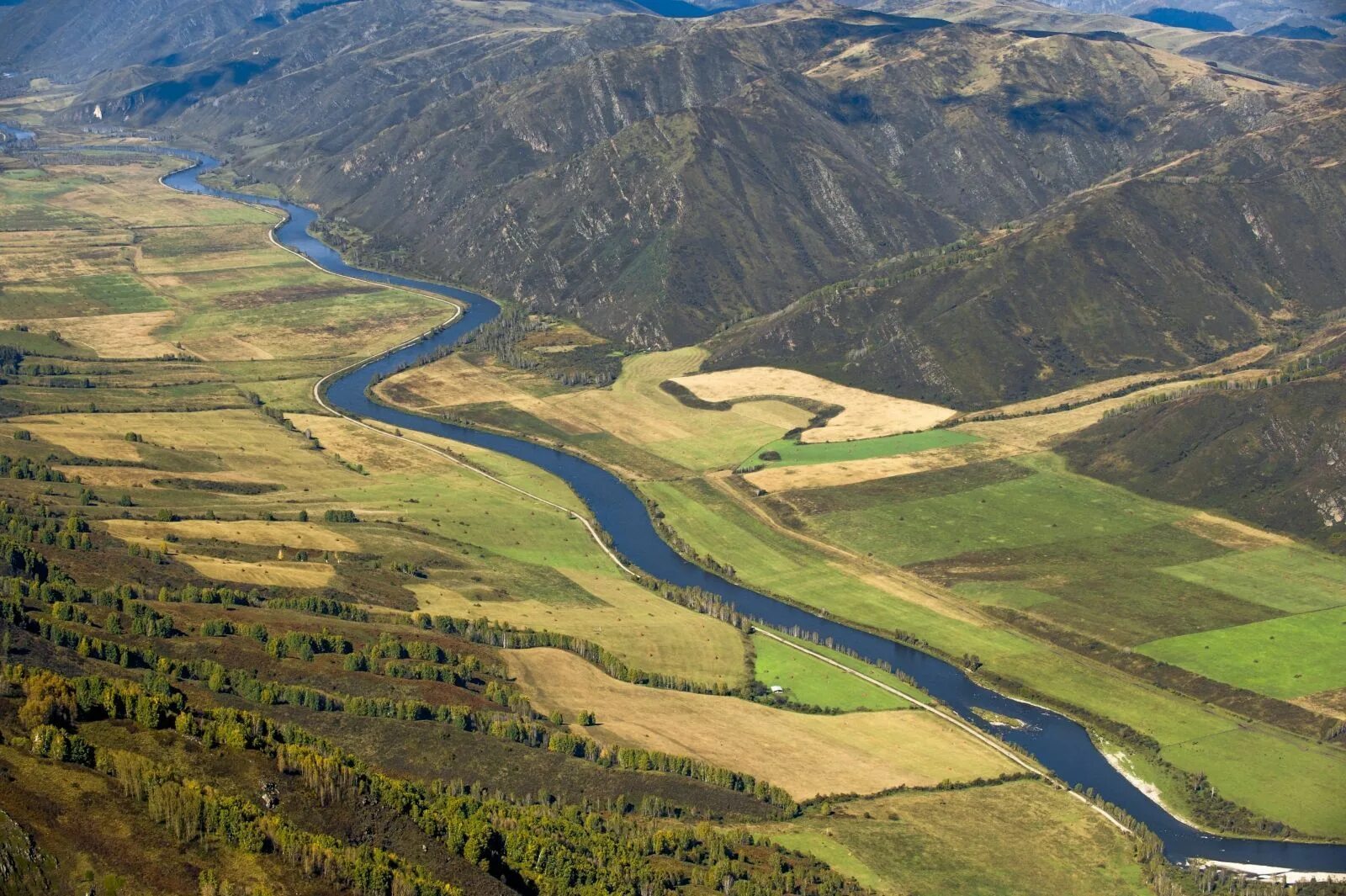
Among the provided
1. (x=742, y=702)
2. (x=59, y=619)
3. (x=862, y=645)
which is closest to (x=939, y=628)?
(x=862, y=645)

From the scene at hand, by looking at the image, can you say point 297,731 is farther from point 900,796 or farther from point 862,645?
point 862,645

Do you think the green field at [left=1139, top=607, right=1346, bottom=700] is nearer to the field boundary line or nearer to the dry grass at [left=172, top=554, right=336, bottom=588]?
the field boundary line

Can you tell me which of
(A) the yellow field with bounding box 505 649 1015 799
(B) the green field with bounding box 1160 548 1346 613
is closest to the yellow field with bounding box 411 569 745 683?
(A) the yellow field with bounding box 505 649 1015 799

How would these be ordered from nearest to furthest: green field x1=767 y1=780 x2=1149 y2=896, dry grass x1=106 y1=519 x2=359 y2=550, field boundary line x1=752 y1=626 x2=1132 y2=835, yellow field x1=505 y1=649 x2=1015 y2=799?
green field x1=767 y1=780 x2=1149 y2=896
field boundary line x1=752 y1=626 x2=1132 y2=835
yellow field x1=505 y1=649 x2=1015 y2=799
dry grass x1=106 y1=519 x2=359 y2=550

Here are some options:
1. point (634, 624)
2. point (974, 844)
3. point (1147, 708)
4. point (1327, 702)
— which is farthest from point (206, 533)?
point (1327, 702)

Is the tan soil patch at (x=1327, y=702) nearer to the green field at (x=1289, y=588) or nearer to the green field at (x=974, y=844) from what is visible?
the green field at (x=1289, y=588)

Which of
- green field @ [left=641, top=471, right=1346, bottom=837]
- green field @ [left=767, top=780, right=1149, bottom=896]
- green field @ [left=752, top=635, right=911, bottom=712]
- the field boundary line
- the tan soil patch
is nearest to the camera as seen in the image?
green field @ [left=767, top=780, right=1149, bottom=896]
